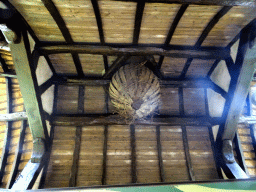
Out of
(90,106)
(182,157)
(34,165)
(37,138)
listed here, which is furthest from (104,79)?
(182,157)

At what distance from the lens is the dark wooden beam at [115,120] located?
4266mm

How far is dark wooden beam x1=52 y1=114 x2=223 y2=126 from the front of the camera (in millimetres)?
4266

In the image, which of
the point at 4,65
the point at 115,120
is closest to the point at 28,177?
the point at 115,120

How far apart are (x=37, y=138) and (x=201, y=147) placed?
162 inches

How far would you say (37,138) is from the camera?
12.5 ft

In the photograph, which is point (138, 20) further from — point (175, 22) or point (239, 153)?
point (239, 153)

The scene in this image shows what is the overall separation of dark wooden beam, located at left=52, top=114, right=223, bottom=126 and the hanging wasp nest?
2.53 ft

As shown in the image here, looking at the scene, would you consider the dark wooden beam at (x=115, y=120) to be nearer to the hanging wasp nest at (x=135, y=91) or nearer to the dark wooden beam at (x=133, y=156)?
the dark wooden beam at (x=133, y=156)

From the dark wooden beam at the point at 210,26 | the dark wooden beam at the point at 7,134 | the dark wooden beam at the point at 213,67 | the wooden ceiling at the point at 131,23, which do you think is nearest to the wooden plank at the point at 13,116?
the dark wooden beam at the point at 7,134

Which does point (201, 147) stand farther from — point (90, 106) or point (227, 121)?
point (90, 106)

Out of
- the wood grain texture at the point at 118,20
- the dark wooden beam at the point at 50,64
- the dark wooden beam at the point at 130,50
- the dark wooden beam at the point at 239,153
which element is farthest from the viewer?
the dark wooden beam at the point at 239,153

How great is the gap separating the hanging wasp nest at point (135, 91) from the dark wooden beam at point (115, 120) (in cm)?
77

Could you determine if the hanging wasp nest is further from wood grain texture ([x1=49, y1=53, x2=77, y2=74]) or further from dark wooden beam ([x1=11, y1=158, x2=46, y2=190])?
dark wooden beam ([x1=11, y1=158, x2=46, y2=190])

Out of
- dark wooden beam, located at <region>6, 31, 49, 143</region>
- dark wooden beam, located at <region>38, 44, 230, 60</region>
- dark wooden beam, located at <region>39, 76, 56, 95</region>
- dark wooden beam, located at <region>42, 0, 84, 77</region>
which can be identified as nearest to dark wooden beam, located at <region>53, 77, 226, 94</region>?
dark wooden beam, located at <region>39, 76, 56, 95</region>
